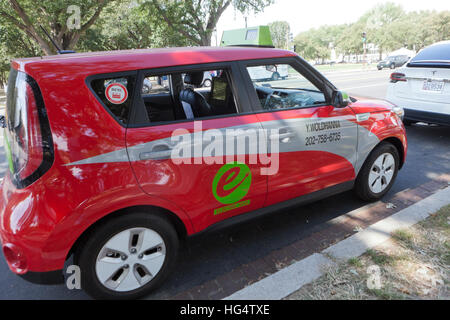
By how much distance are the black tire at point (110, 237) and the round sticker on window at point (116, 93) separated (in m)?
0.76

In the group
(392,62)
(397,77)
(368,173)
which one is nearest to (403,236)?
(368,173)

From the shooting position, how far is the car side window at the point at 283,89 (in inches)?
111

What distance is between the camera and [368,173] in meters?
3.43

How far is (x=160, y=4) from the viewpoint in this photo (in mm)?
18891

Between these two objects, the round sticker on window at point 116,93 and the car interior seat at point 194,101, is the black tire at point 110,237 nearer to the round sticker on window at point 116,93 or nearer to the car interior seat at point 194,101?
the round sticker on window at point 116,93

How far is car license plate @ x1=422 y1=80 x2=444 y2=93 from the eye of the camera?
214 inches

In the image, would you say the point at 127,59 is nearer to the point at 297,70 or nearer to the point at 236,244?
the point at 297,70

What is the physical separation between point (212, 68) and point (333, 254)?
1.80 meters

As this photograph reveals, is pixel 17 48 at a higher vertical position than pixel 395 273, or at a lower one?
higher

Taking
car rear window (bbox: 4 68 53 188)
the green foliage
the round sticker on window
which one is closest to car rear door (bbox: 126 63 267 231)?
the round sticker on window

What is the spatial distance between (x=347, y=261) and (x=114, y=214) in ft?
5.93

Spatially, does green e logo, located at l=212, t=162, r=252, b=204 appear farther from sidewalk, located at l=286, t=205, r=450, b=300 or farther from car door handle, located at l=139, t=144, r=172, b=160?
sidewalk, located at l=286, t=205, r=450, b=300

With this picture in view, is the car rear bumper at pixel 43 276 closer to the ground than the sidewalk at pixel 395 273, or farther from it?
farther from it

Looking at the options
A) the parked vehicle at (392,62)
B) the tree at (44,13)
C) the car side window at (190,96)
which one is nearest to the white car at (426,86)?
the car side window at (190,96)
